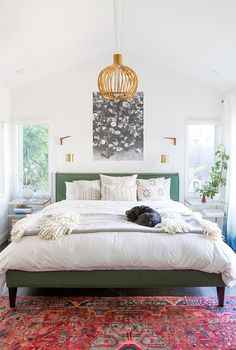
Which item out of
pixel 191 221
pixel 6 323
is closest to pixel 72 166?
pixel 191 221

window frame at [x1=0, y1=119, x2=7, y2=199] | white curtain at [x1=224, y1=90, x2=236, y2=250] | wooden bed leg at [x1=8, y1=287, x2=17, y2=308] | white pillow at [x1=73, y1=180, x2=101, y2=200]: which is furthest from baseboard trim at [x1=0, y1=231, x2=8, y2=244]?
white curtain at [x1=224, y1=90, x2=236, y2=250]

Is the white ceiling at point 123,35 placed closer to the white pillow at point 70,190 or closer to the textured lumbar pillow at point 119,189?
the white pillow at point 70,190

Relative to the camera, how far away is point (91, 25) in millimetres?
3631

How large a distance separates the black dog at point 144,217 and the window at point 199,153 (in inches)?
82.8

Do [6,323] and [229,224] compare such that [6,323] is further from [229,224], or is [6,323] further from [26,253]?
[229,224]

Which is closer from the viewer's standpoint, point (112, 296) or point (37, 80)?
point (112, 296)

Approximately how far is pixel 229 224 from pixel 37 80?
3.87m

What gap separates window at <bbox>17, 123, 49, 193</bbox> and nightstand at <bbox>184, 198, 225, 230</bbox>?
99.0 inches

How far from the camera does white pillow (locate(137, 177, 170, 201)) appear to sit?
4.30 m

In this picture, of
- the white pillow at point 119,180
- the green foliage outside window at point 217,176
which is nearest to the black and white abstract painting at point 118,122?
the white pillow at point 119,180

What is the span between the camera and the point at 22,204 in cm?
441

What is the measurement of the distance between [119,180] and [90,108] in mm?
1380

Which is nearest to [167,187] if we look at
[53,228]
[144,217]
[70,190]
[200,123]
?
[200,123]

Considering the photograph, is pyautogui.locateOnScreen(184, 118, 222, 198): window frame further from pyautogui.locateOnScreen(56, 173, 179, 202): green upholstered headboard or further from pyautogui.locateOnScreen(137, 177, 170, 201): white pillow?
pyautogui.locateOnScreen(137, 177, 170, 201): white pillow
